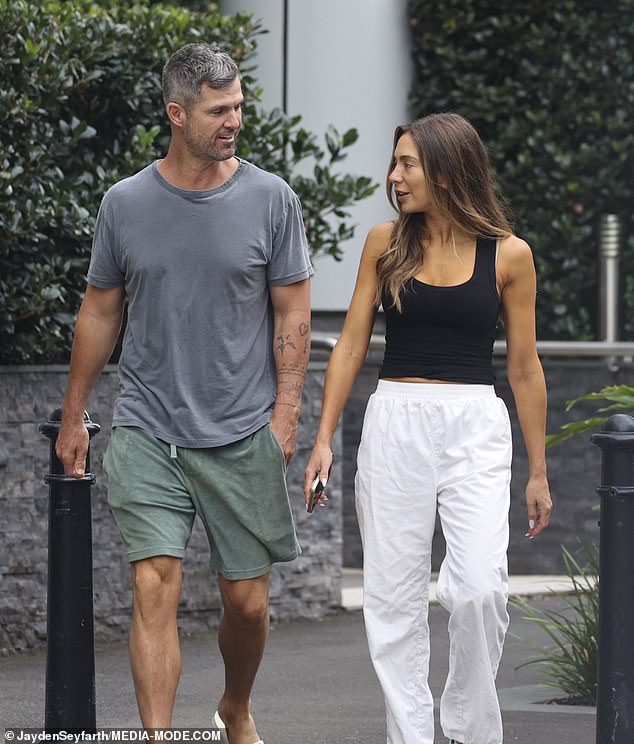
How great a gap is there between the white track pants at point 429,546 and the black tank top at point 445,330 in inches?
2.2

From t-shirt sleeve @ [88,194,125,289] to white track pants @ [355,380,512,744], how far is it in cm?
89

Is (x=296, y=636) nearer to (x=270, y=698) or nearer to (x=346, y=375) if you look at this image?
(x=270, y=698)

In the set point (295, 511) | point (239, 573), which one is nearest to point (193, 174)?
point (239, 573)

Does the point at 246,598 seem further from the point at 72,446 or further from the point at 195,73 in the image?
the point at 195,73

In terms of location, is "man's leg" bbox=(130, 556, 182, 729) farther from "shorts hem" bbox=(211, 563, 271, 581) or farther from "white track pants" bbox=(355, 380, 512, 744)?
"white track pants" bbox=(355, 380, 512, 744)

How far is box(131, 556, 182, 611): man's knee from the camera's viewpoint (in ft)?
14.3

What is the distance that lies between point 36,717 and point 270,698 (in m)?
0.94

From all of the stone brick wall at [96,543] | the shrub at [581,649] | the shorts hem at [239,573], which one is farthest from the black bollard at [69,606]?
the stone brick wall at [96,543]

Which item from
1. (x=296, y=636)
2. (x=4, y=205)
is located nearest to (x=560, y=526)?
(x=296, y=636)

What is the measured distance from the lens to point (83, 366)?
4613 mm

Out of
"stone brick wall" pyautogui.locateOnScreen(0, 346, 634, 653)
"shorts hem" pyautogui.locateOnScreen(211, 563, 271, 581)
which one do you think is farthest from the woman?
"stone brick wall" pyautogui.locateOnScreen(0, 346, 634, 653)

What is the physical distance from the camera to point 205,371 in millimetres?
4461

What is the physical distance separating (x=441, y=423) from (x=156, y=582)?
92 cm

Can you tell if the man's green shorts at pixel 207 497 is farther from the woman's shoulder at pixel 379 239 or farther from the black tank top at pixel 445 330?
the woman's shoulder at pixel 379 239
